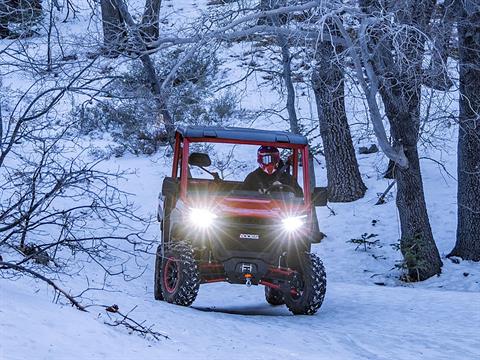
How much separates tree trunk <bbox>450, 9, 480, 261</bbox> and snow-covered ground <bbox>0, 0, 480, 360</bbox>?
41cm

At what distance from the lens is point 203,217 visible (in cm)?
716

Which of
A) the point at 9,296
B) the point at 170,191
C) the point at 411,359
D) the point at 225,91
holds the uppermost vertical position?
the point at 225,91

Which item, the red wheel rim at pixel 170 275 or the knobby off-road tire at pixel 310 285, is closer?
the knobby off-road tire at pixel 310 285

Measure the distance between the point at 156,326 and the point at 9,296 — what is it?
3.51 feet

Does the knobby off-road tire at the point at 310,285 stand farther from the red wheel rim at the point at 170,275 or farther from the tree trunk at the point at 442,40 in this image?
the tree trunk at the point at 442,40

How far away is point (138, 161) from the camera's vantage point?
1834 centimetres

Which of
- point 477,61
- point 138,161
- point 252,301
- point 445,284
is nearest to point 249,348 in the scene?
point 252,301

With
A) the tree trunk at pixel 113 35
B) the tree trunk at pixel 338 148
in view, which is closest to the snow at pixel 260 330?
the tree trunk at pixel 113 35

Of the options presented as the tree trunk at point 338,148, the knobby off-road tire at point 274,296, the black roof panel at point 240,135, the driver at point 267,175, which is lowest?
the knobby off-road tire at point 274,296

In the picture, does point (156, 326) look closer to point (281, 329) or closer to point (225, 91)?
point (281, 329)

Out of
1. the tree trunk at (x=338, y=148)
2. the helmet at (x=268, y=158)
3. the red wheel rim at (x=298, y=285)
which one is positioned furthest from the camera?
the tree trunk at (x=338, y=148)

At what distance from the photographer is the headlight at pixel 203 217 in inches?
282

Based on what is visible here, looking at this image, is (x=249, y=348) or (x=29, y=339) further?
→ (x=249, y=348)

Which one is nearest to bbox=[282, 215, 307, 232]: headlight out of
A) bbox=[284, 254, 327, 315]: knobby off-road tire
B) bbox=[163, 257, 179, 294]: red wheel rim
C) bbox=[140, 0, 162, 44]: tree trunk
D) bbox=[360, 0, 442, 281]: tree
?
bbox=[284, 254, 327, 315]: knobby off-road tire
